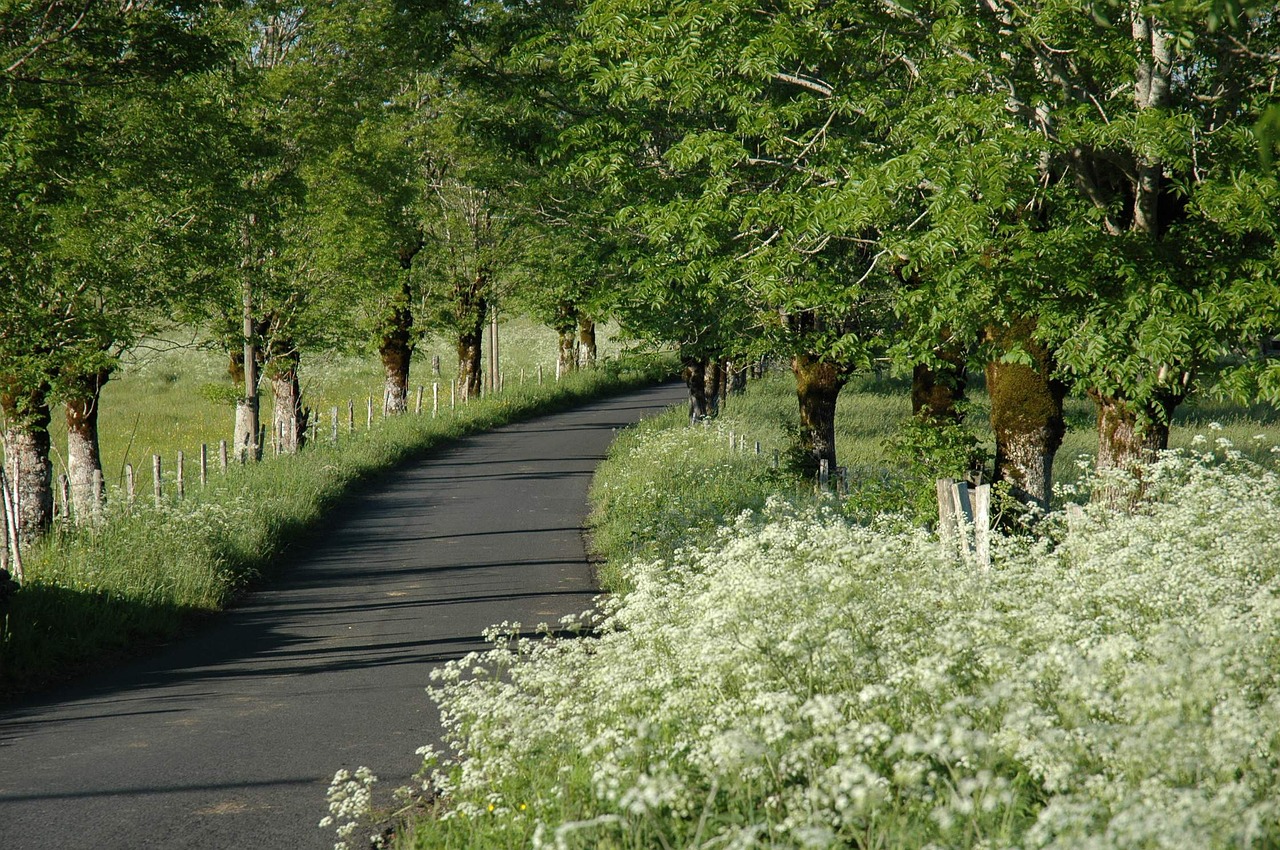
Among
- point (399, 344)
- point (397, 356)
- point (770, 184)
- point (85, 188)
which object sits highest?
point (85, 188)

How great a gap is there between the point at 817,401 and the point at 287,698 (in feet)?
41.9

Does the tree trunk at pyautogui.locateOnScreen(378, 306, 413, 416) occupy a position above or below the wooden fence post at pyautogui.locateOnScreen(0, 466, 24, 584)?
above

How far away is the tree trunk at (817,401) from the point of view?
20.4 metres

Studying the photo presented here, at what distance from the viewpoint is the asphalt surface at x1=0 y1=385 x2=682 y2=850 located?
6.92 meters

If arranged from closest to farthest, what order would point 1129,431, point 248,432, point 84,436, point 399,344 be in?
point 1129,431, point 84,436, point 248,432, point 399,344

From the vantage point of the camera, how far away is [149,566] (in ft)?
43.4

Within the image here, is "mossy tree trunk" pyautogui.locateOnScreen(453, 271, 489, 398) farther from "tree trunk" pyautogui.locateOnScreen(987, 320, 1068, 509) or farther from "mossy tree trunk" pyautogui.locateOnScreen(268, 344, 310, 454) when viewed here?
"tree trunk" pyautogui.locateOnScreen(987, 320, 1068, 509)

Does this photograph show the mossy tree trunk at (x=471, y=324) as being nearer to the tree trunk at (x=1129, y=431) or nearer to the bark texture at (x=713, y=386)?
the bark texture at (x=713, y=386)

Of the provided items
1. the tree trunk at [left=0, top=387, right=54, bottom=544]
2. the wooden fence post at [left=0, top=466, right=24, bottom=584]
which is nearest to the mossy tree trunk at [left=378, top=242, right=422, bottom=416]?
the tree trunk at [left=0, top=387, right=54, bottom=544]

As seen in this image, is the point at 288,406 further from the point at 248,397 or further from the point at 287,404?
the point at 248,397

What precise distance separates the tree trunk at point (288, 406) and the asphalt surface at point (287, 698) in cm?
717

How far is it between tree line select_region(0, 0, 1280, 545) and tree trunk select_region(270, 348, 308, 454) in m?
1.55

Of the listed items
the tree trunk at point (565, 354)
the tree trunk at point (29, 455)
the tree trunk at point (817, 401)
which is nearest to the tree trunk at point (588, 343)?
the tree trunk at point (565, 354)

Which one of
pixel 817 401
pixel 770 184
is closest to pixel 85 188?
pixel 770 184
